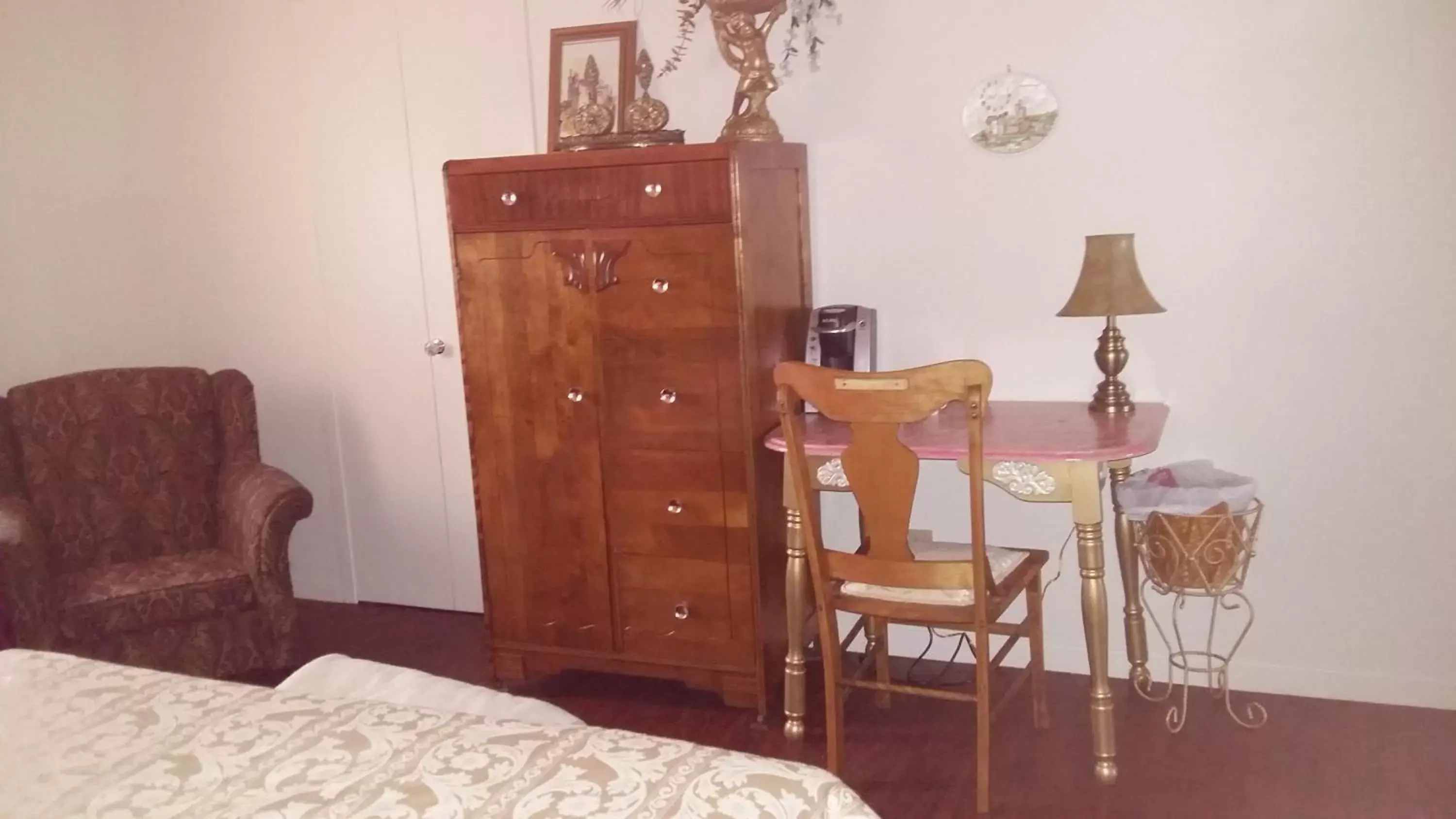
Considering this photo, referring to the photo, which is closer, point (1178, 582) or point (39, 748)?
point (39, 748)

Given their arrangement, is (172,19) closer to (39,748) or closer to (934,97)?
(934,97)

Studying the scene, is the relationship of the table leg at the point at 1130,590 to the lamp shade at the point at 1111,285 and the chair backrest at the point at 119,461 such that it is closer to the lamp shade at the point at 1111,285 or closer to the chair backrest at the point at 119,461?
the lamp shade at the point at 1111,285

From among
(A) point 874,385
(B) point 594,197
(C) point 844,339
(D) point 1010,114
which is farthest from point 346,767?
(D) point 1010,114

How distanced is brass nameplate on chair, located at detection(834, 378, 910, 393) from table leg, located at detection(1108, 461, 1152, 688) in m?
0.75

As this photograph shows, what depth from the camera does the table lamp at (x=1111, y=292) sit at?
2.74 metres

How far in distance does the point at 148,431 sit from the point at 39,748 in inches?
88.0

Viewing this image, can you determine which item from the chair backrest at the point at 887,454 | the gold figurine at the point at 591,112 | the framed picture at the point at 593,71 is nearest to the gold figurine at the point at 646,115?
the gold figurine at the point at 591,112

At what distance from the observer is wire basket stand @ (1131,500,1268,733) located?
2.70m

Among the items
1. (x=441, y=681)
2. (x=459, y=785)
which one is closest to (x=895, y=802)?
(x=441, y=681)

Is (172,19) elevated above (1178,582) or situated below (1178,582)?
above

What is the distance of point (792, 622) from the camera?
2873 millimetres

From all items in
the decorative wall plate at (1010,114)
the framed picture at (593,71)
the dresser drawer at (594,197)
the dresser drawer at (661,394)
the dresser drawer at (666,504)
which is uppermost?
the framed picture at (593,71)

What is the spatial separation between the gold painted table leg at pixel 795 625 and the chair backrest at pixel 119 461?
198cm

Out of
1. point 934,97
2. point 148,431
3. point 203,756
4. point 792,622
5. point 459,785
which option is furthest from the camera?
point 148,431
